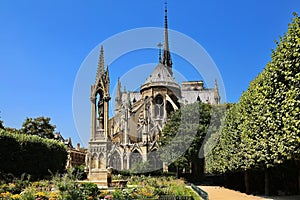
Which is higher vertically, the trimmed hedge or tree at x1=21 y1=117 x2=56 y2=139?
tree at x1=21 y1=117 x2=56 y2=139

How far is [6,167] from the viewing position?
1188 inches

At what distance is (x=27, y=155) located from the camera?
32.6m

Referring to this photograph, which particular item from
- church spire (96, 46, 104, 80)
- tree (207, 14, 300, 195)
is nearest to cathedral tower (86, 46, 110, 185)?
church spire (96, 46, 104, 80)

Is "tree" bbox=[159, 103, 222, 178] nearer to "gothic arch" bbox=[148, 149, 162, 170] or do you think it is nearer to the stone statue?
"gothic arch" bbox=[148, 149, 162, 170]

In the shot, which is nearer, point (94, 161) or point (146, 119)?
point (94, 161)

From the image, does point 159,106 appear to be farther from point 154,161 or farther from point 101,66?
point 101,66

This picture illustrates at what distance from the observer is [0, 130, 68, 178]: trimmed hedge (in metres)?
30.2

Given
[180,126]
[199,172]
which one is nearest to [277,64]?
[180,126]

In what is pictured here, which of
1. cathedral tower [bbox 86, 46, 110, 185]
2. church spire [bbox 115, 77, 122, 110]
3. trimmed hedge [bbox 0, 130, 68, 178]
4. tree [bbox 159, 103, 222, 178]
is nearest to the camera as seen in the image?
cathedral tower [bbox 86, 46, 110, 185]

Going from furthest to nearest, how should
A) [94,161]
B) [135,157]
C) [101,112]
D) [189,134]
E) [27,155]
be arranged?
[135,157] < [189,134] < [27,155] < [101,112] < [94,161]

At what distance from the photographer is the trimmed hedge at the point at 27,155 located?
30203 millimetres

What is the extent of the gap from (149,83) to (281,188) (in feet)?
199

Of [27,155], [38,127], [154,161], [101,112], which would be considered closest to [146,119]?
[154,161]

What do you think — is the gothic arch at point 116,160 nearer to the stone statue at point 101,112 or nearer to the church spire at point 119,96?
the church spire at point 119,96
